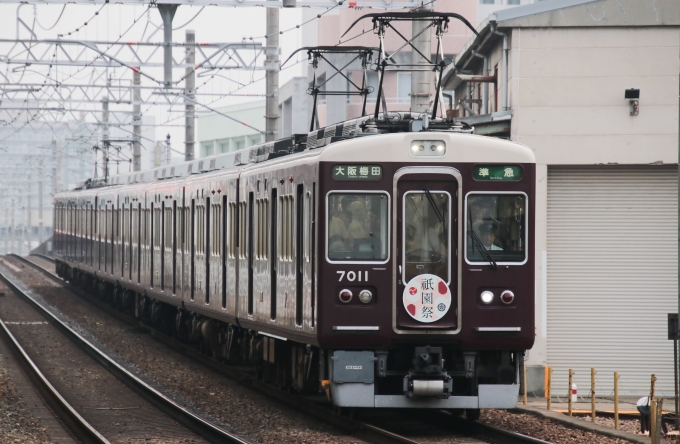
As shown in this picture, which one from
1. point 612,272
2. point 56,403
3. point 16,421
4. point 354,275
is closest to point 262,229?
point 354,275

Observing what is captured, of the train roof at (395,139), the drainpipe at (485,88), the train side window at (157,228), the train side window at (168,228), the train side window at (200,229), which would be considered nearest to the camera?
the train roof at (395,139)

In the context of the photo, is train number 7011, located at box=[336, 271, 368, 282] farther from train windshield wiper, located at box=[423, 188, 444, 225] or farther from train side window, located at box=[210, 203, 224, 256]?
train side window, located at box=[210, 203, 224, 256]

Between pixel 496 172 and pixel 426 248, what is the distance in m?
0.91

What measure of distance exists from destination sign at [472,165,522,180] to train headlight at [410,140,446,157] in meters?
0.33

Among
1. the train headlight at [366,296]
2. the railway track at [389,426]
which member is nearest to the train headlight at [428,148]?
the train headlight at [366,296]

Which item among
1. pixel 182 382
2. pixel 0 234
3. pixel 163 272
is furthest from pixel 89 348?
pixel 0 234

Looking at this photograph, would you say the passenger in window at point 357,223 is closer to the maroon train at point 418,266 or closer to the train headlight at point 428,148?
the maroon train at point 418,266

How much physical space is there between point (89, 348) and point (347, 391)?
31.5ft

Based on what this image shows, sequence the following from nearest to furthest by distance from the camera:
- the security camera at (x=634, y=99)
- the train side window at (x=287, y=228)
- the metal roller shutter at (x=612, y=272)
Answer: the train side window at (x=287, y=228)
the security camera at (x=634, y=99)
the metal roller shutter at (x=612, y=272)

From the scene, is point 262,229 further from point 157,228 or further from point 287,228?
point 157,228

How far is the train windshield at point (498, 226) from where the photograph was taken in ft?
33.4

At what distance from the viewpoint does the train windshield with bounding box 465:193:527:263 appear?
33.4ft

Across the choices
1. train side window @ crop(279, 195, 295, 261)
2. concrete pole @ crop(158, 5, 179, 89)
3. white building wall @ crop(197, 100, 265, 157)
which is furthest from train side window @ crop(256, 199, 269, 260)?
white building wall @ crop(197, 100, 265, 157)

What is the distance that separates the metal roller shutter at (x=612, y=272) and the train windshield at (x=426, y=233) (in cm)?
708
